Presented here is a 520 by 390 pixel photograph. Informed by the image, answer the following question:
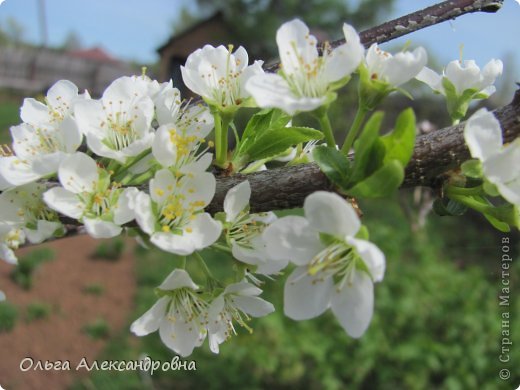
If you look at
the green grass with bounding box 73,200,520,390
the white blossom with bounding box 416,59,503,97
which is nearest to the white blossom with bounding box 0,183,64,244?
the white blossom with bounding box 416,59,503,97

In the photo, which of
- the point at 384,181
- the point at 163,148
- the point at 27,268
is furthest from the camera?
the point at 27,268

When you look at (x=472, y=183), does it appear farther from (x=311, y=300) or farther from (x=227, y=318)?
(x=227, y=318)

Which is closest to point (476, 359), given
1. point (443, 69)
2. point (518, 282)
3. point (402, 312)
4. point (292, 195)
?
point (402, 312)

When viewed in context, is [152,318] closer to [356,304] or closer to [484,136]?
[356,304]

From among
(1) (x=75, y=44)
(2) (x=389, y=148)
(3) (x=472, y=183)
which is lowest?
(1) (x=75, y=44)

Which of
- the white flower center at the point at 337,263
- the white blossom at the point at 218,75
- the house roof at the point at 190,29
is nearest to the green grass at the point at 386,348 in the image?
the white blossom at the point at 218,75

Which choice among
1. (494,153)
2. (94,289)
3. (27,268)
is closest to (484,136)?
(494,153)

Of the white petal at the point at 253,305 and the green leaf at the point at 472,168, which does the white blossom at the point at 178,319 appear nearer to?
the white petal at the point at 253,305
